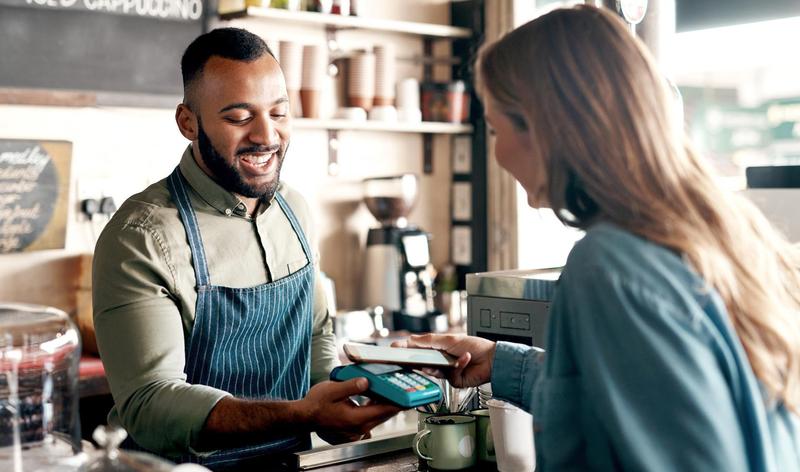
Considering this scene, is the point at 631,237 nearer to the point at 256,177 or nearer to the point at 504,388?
the point at 504,388

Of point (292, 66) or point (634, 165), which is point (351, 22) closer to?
point (292, 66)

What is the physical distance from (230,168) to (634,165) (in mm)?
1207

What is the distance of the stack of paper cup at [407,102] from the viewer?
15.3 ft

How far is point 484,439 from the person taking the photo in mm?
1853

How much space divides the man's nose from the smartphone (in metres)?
0.64

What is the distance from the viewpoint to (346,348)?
1.79 m

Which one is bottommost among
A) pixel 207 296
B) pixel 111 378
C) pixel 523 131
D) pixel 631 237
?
pixel 111 378

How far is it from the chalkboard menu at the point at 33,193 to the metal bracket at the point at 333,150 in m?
1.20

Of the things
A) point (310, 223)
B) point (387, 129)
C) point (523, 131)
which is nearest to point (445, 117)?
point (387, 129)

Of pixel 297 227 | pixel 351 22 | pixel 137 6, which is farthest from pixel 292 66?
pixel 297 227

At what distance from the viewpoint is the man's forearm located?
1917 millimetres

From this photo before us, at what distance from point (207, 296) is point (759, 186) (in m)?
1.31

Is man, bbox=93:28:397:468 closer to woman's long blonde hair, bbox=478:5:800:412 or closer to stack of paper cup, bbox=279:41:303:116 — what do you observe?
woman's long blonde hair, bbox=478:5:800:412

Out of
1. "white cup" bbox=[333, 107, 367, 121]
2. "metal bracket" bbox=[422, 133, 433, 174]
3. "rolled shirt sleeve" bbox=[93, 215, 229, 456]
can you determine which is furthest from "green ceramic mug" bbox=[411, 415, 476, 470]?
"metal bracket" bbox=[422, 133, 433, 174]
